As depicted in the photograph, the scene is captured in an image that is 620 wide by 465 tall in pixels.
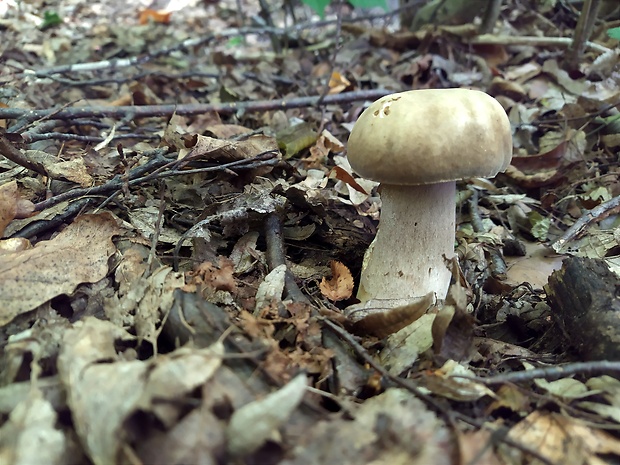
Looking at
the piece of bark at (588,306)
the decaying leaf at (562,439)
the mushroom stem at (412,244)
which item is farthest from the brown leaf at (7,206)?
the piece of bark at (588,306)

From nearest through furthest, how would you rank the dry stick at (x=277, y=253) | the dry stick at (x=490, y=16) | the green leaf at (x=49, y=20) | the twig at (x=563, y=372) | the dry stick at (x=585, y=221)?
the twig at (x=563, y=372)
the dry stick at (x=277, y=253)
the dry stick at (x=585, y=221)
the dry stick at (x=490, y=16)
the green leaf at (x=49, y=20)

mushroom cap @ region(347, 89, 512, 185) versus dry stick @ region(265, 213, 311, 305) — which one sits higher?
mushroom cap @ region(347, 89, 512, 185)

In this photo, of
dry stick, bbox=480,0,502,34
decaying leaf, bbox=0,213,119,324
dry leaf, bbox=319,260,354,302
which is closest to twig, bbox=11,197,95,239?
decaying leaf, bbox=0,213,119,324

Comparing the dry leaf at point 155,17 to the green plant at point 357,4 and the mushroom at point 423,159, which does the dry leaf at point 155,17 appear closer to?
the green plant at point 357,4

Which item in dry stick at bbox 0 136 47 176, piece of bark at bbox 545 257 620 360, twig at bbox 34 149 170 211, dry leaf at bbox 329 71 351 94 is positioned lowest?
piece of bark at bbox 545 257 620 360

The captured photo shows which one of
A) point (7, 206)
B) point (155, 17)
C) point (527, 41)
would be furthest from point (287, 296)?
point (155, 17)

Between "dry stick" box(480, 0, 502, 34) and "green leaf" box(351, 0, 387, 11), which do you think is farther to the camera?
"dry stick" box(480, 0, 502, 34)

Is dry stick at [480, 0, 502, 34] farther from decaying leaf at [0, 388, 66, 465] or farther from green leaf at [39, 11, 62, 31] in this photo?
green leaf at [39, 11, 62, 31]
